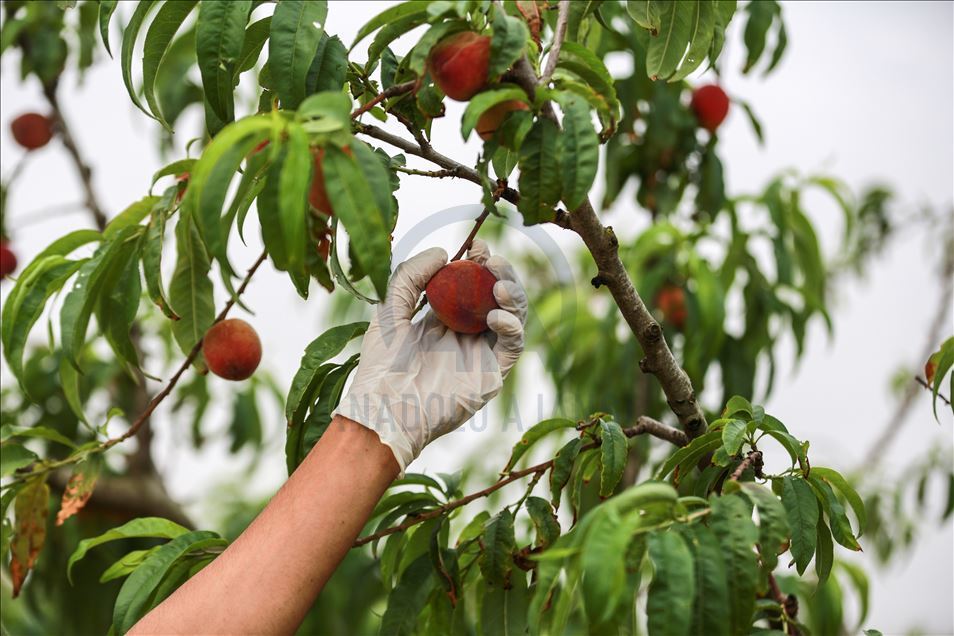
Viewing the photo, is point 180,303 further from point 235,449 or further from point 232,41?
point 235,449

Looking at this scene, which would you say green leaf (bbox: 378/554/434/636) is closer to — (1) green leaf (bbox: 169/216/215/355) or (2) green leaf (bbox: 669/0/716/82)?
(1) green leaf (bbox: 169/216/215/355)

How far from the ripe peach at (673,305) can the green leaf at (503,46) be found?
110 centimetres

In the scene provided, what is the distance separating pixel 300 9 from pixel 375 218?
0.70 ft

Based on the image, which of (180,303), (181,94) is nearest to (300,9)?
(180,303)

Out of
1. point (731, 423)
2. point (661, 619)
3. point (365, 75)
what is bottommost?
point (661, 619)

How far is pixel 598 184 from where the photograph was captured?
79.0 inches

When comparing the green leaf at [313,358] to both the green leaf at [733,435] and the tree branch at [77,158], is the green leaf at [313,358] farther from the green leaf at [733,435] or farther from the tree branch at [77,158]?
the tree branch at [77,158]

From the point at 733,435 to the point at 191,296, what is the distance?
1.94 feet

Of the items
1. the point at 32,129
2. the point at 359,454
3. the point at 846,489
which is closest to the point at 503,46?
the point at 359,454

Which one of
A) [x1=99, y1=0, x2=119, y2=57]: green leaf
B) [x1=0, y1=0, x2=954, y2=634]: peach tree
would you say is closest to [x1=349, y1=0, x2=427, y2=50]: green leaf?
[x1=0, y1=0, x2=954, y2=634]: peach tree

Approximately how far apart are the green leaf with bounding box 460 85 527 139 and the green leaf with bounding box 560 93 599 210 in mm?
41

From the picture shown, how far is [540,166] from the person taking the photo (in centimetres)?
68

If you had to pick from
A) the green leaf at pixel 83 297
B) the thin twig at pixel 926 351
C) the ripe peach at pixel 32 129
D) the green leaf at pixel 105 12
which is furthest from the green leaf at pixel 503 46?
the thin twig at pixel 926 351

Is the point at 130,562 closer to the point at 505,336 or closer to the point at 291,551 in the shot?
the point at 291,551
